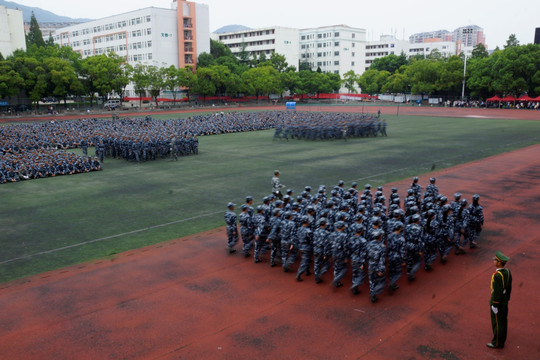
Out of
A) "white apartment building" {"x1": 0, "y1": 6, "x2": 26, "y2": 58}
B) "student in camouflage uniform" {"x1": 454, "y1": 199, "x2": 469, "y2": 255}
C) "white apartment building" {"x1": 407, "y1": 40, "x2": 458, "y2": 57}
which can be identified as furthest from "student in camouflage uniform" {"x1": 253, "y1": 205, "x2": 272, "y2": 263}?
"white apartment building" {"x1": 407, "y1": 40, "x2": 458, "y2": 57}

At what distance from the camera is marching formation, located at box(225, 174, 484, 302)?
8.16 metres

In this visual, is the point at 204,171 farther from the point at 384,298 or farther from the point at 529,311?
the point at 529,311

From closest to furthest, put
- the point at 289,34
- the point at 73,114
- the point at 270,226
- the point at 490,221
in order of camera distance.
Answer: the point at 270,226, the point at 490,221, the point at 73,114, the point at 289,34

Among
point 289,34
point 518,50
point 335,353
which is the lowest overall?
point 335,353

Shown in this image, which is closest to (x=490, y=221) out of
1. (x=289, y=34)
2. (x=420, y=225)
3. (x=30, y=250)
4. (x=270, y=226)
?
(x=420, y=225)

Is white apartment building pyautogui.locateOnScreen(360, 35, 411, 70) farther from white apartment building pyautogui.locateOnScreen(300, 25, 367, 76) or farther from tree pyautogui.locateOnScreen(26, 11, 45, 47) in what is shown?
tree pyautogui.locateOnScreen(26, 11, 45, 47)

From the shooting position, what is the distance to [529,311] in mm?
7430

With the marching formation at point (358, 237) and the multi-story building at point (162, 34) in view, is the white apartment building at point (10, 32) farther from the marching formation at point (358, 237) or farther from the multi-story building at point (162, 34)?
the marching formation at point (358, 237)

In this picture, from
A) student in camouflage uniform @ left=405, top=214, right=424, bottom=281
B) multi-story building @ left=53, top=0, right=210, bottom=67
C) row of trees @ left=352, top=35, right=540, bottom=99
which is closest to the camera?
student in camouflage uniform @ left=405, top=214, right=424, bottom=281

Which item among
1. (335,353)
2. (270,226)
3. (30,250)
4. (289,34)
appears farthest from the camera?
(289,34)

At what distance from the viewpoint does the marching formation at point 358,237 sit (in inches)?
321

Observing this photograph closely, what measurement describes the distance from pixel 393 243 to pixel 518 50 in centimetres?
6727

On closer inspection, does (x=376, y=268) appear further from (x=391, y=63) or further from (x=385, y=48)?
(x=385, y=48)

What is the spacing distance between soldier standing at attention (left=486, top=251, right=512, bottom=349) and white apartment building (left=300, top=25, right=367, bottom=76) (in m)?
108
